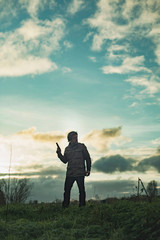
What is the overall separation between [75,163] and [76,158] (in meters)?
0.17

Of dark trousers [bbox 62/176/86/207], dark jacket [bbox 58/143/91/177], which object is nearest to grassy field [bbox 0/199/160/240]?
dark trousers [bbox 62/176/86/207]

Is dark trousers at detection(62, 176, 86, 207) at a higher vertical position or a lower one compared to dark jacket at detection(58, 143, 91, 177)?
lower

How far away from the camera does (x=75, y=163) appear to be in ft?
28.7

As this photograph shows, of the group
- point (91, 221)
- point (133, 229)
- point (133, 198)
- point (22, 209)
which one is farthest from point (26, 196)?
point (133, 229)

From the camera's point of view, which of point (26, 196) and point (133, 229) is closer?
point (133, 229)

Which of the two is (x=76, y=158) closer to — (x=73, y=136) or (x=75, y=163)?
(x=75, y=163)

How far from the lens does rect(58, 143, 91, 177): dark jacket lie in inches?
343

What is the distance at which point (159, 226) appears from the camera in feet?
13.7

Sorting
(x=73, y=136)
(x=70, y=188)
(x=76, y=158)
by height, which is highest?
(x=73, y=136)

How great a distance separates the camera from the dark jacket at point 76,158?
872cm

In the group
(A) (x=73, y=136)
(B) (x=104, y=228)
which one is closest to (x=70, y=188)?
(A) (x=73, y=136)

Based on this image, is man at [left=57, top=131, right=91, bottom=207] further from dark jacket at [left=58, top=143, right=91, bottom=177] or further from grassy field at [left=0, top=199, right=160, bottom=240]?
grassy field at [left=0, top=199, right=160, bottom=240]

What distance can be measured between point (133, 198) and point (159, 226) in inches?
240

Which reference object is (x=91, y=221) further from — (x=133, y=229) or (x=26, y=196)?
(x=26, y=196)
